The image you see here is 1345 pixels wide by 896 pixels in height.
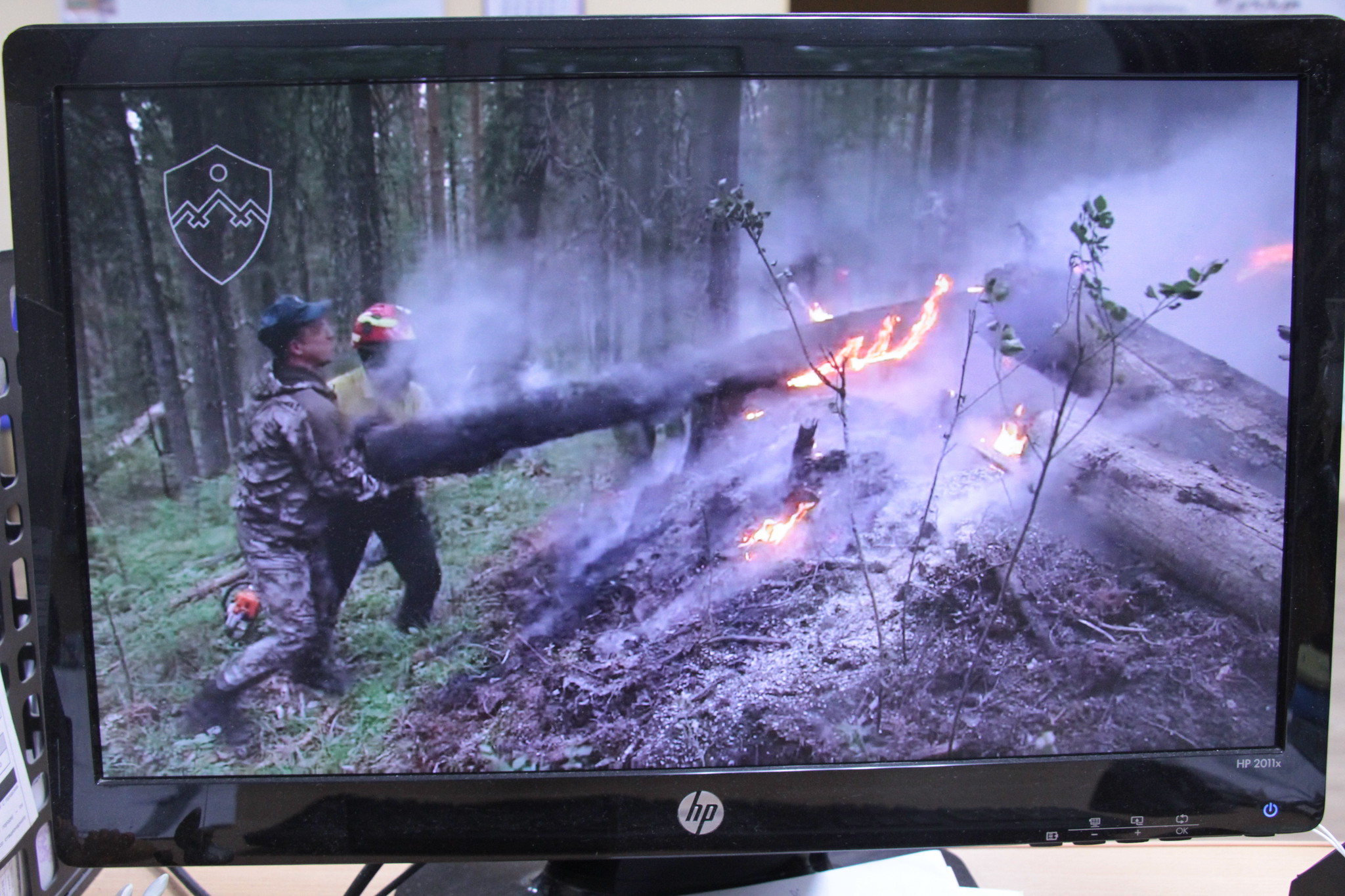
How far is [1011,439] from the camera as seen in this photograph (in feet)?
1.93

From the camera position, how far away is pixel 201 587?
577mm

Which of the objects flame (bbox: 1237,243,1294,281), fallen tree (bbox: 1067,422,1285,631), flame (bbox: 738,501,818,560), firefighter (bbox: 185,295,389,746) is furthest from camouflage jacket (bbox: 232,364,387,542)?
flame (bbox: 1237,243,1294,281)

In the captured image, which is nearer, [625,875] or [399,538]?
[399,538]

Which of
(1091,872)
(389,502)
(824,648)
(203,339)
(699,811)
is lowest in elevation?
(1091,872)

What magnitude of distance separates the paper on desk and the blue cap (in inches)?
20.7

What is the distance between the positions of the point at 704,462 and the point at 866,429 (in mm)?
113

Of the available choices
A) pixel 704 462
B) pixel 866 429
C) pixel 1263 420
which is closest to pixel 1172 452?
pixel 1263 420

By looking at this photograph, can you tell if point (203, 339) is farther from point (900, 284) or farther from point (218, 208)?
point (900, 284)

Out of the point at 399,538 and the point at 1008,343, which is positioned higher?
the point at 1008,343

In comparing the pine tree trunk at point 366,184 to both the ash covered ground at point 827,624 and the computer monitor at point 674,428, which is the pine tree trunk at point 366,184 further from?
the ash covered ground at point 827,624

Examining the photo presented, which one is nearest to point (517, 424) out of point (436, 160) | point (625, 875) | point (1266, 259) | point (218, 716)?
point (436, 160)

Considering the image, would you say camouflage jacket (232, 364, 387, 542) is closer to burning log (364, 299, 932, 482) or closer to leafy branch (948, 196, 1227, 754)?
burning log (364, 299, 932, 482)

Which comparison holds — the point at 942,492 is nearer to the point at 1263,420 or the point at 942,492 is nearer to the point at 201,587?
the point at 1263,420

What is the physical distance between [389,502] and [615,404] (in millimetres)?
165
